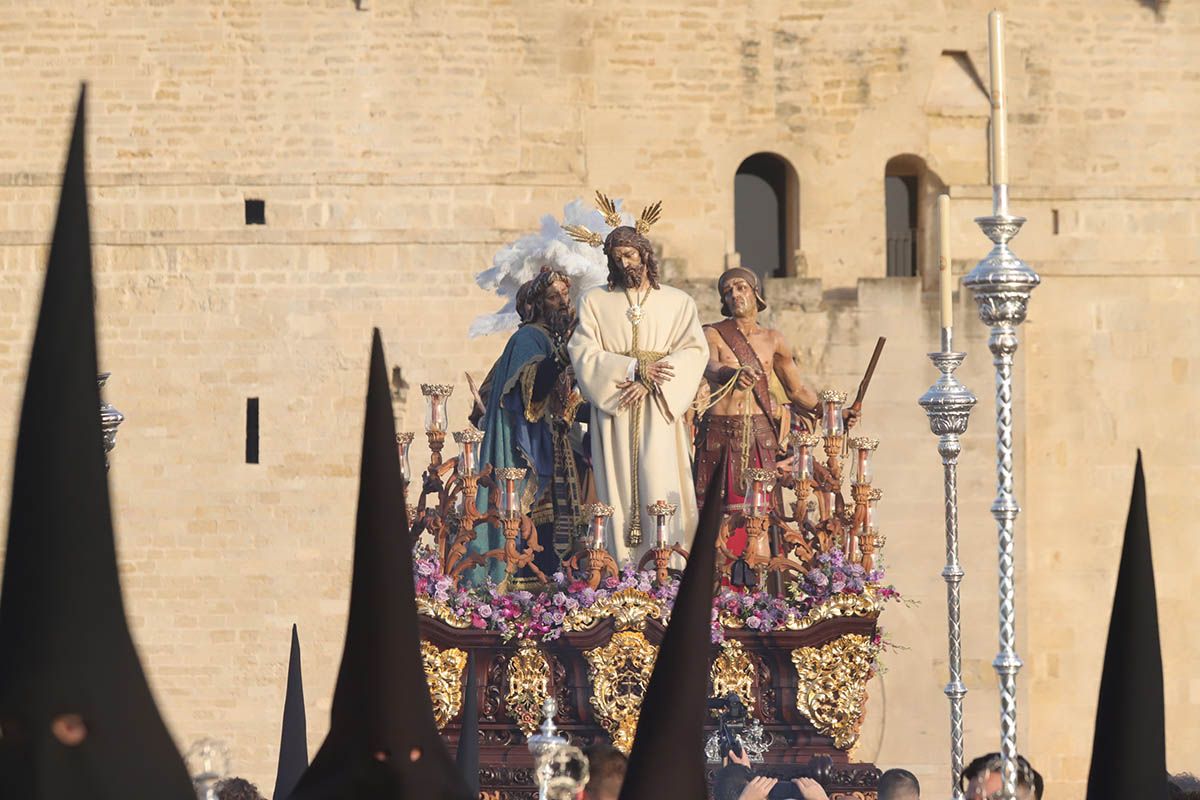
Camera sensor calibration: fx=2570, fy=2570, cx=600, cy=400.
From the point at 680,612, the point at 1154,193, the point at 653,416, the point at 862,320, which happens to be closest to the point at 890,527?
the point at 862,320

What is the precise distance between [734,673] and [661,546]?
0.77m

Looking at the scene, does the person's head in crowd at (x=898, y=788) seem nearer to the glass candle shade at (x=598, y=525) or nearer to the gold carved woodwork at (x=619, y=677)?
the gold carved woodwork at (x=619, y=677)

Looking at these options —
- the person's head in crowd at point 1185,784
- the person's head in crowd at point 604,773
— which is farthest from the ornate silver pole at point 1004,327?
the person's head in crowd at point 604,773

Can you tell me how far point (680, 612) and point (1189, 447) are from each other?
19661 mm

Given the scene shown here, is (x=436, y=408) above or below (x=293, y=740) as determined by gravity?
above

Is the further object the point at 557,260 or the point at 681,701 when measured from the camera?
the point at 557,260

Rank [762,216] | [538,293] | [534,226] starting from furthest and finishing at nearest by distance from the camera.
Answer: [762,216]
[534,226]
[538,293]

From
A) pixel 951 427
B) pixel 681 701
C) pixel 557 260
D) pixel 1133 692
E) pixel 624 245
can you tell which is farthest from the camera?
pixel 557 260

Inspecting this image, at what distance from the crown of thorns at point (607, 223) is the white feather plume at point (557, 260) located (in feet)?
0.32

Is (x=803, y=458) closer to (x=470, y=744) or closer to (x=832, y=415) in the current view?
(x=832, y=415)

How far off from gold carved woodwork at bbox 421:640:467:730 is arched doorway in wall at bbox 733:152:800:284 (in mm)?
12798

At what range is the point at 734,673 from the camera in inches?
497

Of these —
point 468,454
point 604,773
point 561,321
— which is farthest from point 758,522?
point 604,773

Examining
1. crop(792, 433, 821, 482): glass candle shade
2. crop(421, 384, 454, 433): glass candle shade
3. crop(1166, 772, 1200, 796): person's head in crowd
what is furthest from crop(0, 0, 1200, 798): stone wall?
crop(1166, 772, 1200, 796): person's head in crowd
